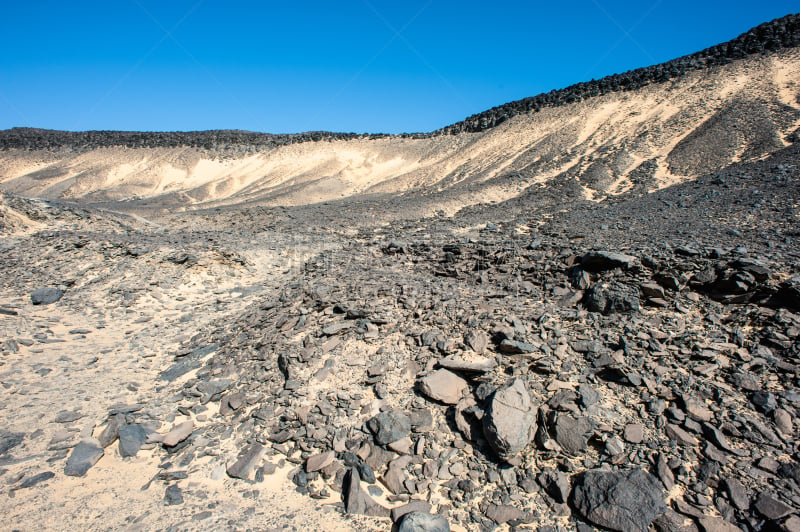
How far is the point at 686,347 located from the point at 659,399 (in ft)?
2.90

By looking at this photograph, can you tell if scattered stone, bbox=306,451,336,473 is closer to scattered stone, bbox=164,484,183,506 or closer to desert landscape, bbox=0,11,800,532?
desert landscape, bbox=0,11,800,532

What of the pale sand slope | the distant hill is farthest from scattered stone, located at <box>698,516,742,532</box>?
the distant hill

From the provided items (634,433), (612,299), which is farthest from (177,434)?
(612,299)

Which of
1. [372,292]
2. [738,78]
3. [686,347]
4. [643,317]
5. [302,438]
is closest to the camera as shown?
[302,438]

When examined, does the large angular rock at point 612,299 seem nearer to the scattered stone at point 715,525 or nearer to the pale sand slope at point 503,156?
the scattered stone at point 715,525

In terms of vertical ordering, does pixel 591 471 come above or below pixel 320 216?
below

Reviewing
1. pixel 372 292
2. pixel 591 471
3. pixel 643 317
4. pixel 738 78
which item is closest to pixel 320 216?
pixel 372 292

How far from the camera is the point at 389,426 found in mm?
3746

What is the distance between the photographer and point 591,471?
3.15m

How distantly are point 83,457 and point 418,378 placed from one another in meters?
3.14

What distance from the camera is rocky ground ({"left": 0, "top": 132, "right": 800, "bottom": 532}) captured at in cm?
307

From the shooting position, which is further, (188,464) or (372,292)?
(372,292)

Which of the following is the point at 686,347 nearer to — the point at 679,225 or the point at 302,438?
the point at 302,438

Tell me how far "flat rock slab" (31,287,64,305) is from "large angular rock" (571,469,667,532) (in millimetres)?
9130
